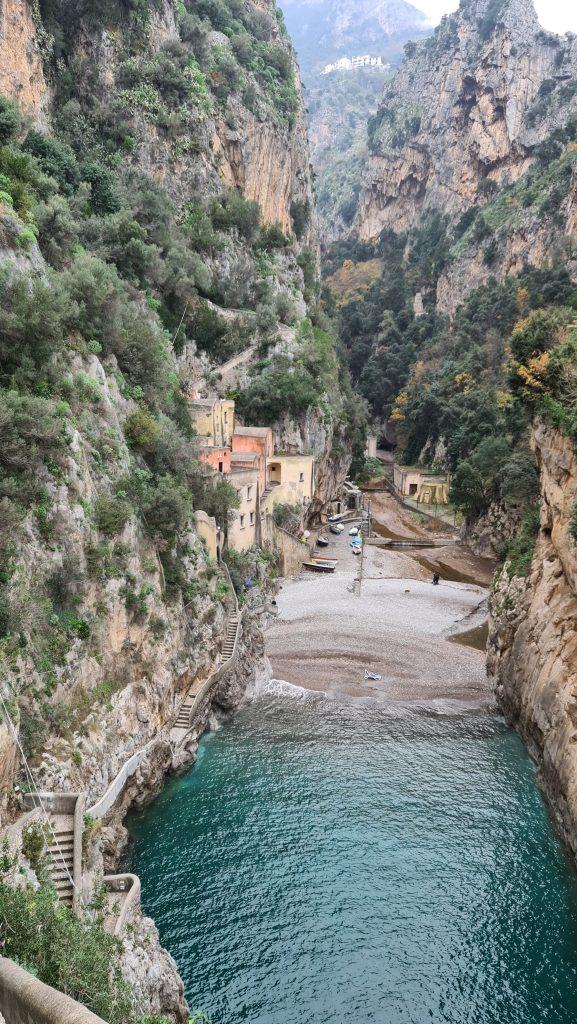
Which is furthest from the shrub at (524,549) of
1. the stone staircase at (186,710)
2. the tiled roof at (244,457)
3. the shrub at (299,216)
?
the shrub at (299,216)

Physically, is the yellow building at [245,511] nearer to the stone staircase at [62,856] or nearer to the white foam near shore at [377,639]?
the white foam near shore at [377,639]

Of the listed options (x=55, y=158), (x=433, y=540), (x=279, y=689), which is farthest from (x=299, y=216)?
(x=279, y=689)

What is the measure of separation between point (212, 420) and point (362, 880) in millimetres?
31612

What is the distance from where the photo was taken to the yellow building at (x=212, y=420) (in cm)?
4412

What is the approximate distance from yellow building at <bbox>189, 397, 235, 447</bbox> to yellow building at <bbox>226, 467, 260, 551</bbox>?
312 cm

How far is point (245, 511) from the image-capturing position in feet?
138

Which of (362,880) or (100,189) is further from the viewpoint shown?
(100,189)

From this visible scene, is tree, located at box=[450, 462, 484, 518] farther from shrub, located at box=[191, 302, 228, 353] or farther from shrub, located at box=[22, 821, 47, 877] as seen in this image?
shrub, located at box=[22, 821, 47, 877]

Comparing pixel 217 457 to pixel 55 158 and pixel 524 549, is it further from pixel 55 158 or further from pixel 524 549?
pixel 55 158

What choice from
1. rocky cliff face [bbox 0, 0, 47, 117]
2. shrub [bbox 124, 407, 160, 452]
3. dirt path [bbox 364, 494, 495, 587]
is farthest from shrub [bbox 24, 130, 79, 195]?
dirt path [bbox 364, 494, 495, 587]

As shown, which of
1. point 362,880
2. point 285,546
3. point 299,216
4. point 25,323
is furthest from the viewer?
point 299,216

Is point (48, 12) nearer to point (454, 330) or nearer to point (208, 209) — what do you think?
point (208, 209)

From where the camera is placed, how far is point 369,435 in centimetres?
9544

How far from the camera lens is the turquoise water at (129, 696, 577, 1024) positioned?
1670 centimetres
